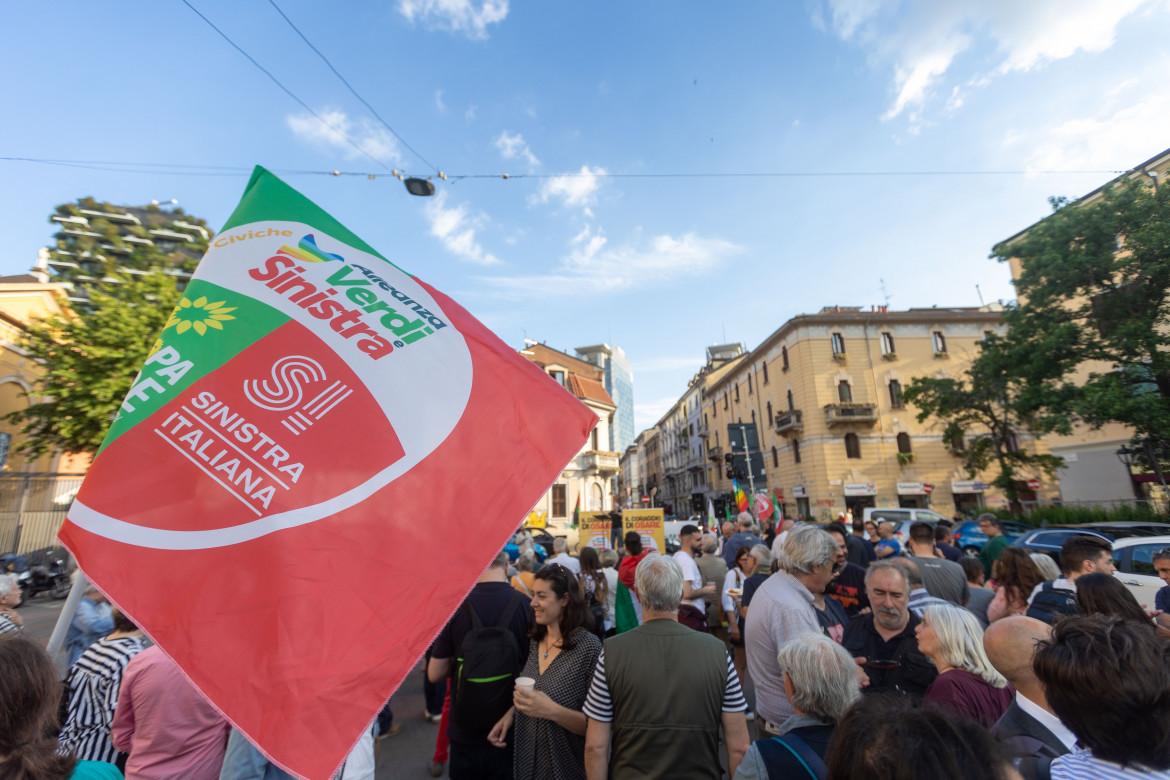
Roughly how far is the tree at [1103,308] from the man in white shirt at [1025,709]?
19391 mm

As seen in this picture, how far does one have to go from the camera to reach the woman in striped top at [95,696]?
8.91ft

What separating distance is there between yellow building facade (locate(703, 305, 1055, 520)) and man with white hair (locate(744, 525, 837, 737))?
30.2 metres

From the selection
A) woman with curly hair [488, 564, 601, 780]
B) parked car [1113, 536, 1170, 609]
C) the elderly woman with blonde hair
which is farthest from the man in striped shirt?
parked car [1113, 536, 1170, 609]

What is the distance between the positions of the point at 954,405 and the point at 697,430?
36.5 metres

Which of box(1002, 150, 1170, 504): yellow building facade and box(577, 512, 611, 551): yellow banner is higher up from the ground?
box(1002, 150, 1170, 504): yellow building facade

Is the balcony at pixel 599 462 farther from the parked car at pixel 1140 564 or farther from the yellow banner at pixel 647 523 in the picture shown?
the parked car at pixel 1140 564

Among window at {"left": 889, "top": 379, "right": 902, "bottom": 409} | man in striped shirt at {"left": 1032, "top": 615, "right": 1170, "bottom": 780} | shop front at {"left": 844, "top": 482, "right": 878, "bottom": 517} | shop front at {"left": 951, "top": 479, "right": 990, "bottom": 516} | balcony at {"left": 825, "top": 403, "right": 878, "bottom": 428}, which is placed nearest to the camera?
man in striped shirt at {"left": 1032, "top": 615, "right": 1170, "bottom": 780}

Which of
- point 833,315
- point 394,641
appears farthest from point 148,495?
point 833,315

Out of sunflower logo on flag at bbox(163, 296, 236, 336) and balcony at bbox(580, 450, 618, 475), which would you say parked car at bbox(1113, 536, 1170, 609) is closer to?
sunflower logo on flag at bbox(163, 296, 236, 336)

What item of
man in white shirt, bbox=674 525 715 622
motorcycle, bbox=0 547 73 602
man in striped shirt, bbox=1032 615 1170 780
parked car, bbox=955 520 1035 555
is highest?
man in striped shirt, bbox=1032 615 1170 780

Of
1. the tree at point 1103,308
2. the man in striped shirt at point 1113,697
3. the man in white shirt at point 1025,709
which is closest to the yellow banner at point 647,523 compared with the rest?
the man in white shirt at point 1025,709

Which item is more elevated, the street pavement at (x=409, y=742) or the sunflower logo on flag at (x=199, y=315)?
the sunflower logo on flag at (x=199, y=315)

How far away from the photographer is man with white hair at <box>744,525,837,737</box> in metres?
2.99

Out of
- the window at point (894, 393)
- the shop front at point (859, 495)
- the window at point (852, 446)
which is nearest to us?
the shop front at point (859, 495)
